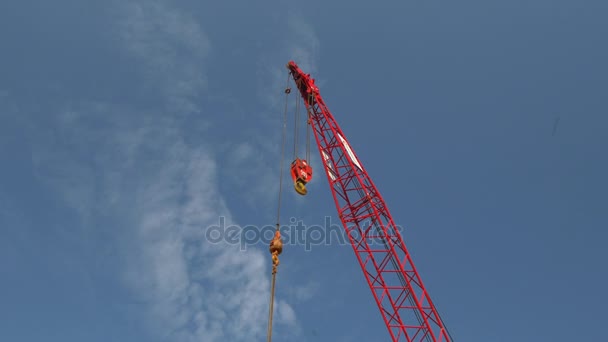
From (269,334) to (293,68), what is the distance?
92.3ft

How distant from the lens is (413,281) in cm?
3525

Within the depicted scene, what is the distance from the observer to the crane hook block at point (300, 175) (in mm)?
31812

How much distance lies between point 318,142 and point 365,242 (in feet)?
30.6

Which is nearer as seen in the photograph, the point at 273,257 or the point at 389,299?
the point at 273,257

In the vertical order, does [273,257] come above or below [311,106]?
below

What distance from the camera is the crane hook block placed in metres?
31.8

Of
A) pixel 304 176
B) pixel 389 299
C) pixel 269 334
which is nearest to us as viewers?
pixel 269 334

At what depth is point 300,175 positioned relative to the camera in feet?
105

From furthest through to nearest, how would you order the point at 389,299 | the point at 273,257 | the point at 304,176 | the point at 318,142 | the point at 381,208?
the point at 318,142 < the point at 381,208 < the point at 389,299 < the point at 304,176 < the point at 273,257

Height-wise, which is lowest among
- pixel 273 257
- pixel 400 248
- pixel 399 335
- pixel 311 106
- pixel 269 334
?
pixel 269 334

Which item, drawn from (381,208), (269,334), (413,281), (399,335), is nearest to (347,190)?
(381,208)

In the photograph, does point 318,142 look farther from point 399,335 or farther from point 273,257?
point 273,257

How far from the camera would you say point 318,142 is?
39969mm

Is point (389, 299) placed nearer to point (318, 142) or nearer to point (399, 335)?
point (399, 335)
